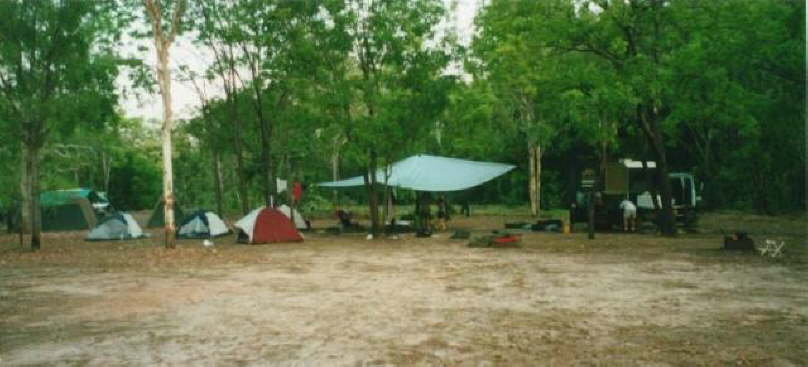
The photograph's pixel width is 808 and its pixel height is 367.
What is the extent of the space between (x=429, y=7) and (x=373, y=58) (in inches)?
81.5

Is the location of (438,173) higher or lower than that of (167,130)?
lower

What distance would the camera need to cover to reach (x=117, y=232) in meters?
20.0

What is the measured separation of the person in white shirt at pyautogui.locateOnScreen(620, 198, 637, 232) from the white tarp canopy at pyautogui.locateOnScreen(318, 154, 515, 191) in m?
3.63

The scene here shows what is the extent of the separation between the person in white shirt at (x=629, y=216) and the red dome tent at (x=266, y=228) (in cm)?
934

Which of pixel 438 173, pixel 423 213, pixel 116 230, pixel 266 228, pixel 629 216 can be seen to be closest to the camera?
pixel 266 228

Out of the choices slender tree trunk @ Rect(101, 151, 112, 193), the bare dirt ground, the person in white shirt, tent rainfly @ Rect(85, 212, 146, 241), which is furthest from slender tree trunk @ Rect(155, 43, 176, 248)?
slender tree trunk @ Rect(101, 151, 112, 193)

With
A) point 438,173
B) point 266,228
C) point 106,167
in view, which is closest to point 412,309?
point 266,228

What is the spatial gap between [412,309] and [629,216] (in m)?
13.5

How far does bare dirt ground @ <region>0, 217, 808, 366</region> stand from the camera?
18.4 ft

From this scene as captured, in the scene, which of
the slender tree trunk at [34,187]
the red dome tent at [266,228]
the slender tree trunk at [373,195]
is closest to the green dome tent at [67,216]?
the slender tree trunk at [34,187]

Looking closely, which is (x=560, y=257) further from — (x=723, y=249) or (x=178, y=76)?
(x=178, y=76)

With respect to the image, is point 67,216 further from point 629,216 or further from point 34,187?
point 629,216

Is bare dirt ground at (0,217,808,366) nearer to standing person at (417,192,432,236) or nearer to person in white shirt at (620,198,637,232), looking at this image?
person in white shirt at (620,198,637,232)

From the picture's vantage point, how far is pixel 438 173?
69.9 feet
